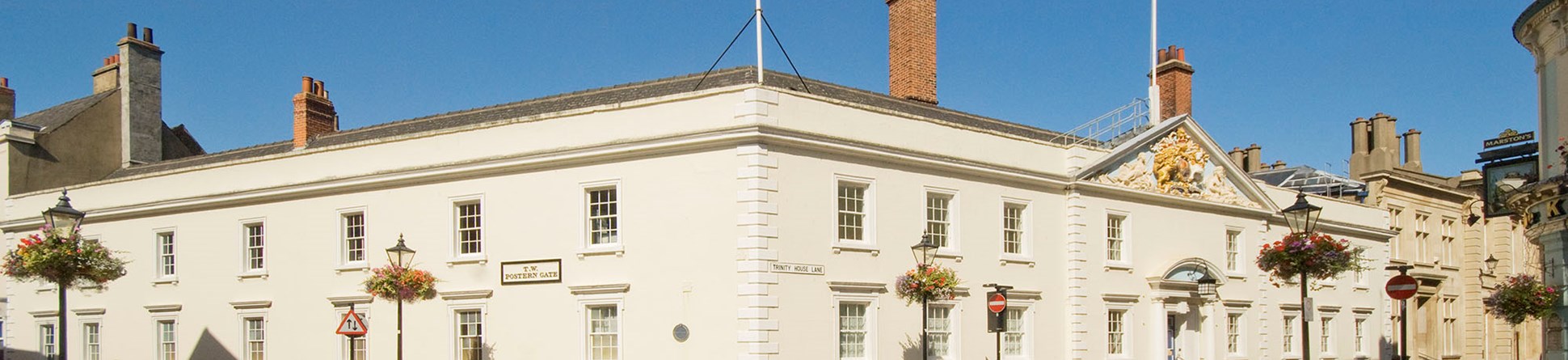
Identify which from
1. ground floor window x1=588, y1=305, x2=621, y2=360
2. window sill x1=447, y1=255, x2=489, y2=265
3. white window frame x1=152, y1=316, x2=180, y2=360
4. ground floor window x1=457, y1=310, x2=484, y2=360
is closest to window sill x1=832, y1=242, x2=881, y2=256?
ground floor window x1=588, y1=305, x2=621, y2=360

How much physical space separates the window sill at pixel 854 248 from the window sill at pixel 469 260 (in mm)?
6782

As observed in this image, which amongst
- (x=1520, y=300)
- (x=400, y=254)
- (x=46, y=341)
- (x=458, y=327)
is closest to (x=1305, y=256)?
(x=1520, y=300)

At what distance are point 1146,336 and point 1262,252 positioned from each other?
22.7 feet

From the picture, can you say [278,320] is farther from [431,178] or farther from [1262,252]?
[1262,252]

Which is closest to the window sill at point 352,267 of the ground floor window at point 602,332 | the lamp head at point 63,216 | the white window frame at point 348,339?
the white window frame at point 348,339

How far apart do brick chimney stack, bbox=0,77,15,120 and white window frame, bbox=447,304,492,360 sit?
2042cm

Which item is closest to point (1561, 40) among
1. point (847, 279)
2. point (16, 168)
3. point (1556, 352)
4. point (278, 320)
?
point (1556, 352)

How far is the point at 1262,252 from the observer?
78.2 ft

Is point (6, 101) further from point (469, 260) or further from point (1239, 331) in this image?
point (1239, 331)

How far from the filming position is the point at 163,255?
3112cm

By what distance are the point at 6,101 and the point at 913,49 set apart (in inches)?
Answer: 1048

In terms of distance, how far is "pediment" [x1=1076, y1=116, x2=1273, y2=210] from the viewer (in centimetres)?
2984

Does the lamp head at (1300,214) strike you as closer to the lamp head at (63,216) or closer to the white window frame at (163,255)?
the lamp head at (63,216)

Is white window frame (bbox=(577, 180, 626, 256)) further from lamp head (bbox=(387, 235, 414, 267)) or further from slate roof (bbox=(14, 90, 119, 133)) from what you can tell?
slate roof (bbox=(14, 90, 119, 133))
